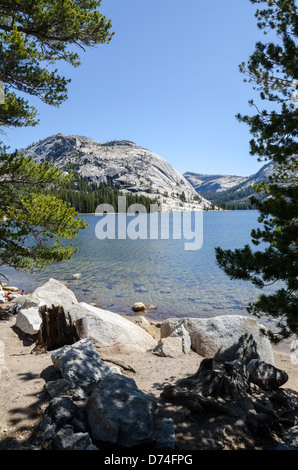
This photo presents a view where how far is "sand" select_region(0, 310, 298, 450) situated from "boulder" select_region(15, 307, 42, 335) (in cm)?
60

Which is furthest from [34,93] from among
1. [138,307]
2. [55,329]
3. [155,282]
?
[155,282]

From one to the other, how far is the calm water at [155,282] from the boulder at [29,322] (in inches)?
339

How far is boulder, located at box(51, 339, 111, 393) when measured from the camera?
19.9ft

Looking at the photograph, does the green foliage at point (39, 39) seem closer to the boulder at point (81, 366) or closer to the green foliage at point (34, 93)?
the green foliage at point (34, 93)

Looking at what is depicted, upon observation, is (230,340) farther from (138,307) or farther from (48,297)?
(138,307)

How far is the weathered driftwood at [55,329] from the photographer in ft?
30.8

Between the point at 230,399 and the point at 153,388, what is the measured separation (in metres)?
1.99

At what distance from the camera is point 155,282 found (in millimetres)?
26156

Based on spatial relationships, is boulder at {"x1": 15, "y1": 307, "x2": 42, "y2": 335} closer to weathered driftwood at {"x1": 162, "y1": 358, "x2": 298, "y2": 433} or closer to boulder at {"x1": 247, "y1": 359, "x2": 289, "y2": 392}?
weathered driftwood at {"x1": 162, "y1": 358, "x2": 298, "y2": 433}

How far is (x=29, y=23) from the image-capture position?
8586 mm

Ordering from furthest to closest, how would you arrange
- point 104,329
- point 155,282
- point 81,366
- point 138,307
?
point 155,282
point 138,307
point 104,329
point 81,366

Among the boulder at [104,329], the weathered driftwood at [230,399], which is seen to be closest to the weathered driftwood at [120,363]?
the boulder at [104,329]

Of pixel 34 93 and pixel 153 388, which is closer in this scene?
pixel 153 388
